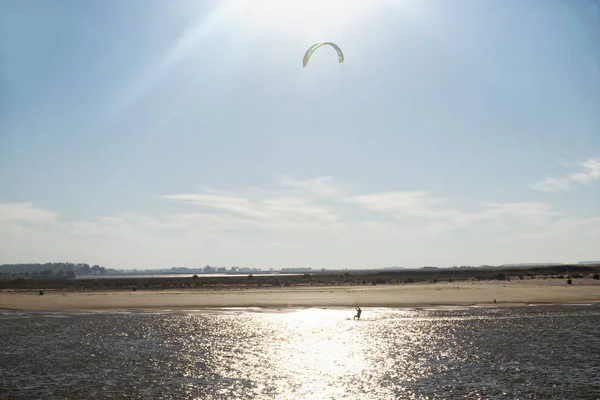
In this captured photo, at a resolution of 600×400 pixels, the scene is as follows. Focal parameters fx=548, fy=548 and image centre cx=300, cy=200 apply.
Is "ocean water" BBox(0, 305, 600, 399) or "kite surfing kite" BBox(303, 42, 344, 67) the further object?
"kite surfing kite" BBox(303, 42, 344, 67)

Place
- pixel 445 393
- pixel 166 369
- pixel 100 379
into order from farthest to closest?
1. pixel 166 369
2. pixel 100 379
3. pixel 445 393

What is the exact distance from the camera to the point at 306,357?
26.6 meters

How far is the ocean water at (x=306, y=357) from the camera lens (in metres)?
19.9

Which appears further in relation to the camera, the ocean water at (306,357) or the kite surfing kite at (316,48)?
the kite surfing kite at (316,48)

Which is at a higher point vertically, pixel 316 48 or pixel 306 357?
pixel 316 48

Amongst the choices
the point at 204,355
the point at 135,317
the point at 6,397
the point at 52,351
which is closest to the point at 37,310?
the point at 135,317

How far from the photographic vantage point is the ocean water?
19.9 metres

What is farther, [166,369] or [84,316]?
[84,316]

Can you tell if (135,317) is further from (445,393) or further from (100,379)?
(445,393)

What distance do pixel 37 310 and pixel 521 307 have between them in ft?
149

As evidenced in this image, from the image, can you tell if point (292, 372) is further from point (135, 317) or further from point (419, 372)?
point (135, 317)

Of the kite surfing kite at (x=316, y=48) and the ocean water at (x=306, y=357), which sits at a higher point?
the kite surfing kite at (x=316, y=48)

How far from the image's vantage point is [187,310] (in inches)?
2026

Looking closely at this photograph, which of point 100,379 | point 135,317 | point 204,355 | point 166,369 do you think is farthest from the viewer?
point 135,317
